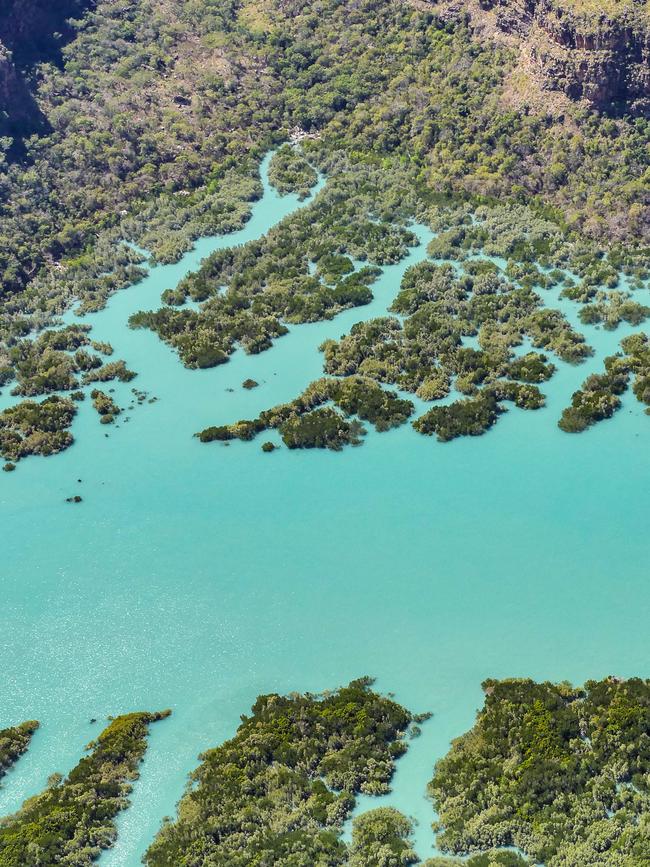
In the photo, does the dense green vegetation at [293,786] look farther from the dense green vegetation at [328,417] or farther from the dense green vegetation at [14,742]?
the dense green vegetation at [328,417]

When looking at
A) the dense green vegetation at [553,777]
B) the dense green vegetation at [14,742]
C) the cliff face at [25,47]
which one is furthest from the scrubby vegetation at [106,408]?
the dense green vegetation at [553,777]

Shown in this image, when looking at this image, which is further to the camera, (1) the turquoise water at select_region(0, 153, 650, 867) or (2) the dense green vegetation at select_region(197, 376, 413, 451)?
(2) the dense green vegetation at select_region(197, 376, 413, 451)

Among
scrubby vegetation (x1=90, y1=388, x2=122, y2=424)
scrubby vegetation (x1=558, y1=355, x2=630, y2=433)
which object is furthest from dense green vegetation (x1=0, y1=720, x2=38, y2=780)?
scrubby vegetation (x1=558, y1=355, x2=630, y2=433)

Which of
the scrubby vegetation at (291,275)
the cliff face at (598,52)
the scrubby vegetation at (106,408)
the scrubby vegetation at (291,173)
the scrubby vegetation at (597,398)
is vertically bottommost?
the scrubby vegetation at (106,408)

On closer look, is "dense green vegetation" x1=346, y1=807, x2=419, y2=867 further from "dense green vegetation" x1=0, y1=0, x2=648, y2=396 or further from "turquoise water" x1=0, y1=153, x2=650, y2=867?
"dense green vegetation" x1=0, y1=0, x2=648, y2=396

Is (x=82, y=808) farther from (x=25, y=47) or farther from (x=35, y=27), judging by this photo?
(x=35, y=27)

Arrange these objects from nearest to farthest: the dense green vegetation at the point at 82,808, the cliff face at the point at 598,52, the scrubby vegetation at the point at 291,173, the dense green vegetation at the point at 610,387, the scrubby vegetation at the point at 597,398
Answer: the dense green vegetation at the point at 82,808, the scrubby vegetation at the point at 597,398, the dense green vegetation at the point at 610,387, the cliff face at the point at 598,52, the scrubby vegetation at the point at 291,173
